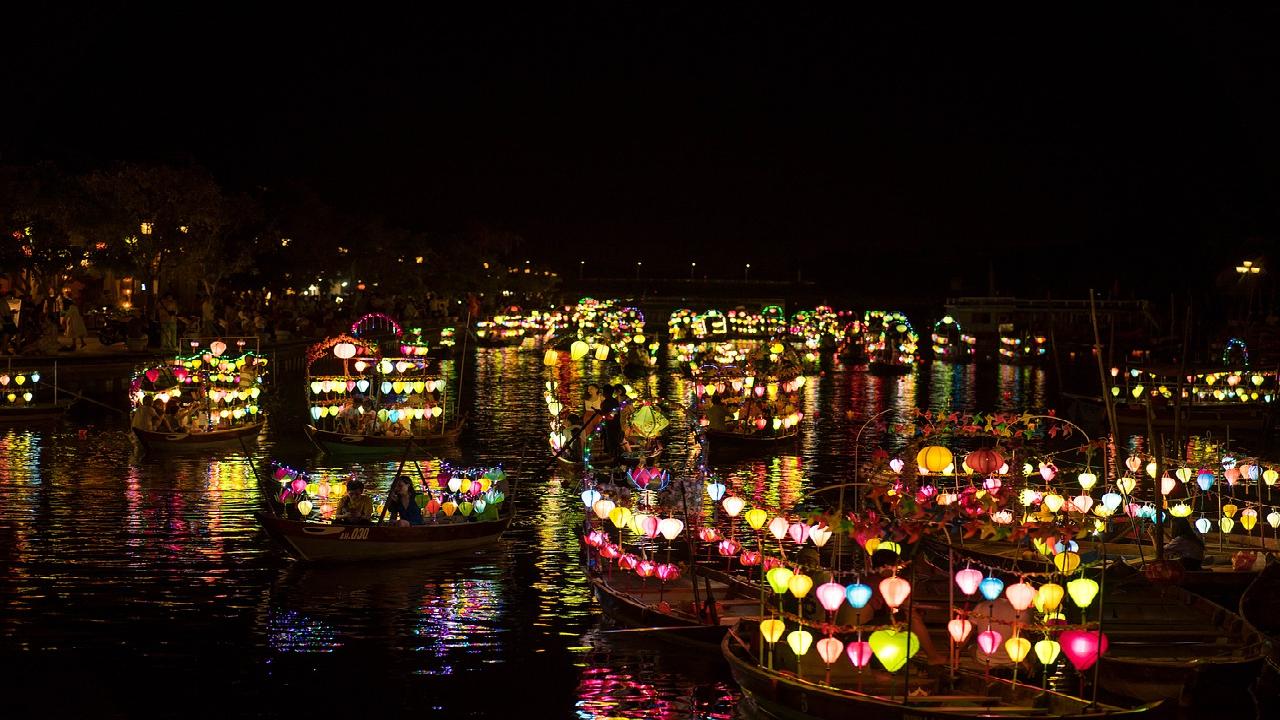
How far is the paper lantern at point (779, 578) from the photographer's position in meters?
14.1

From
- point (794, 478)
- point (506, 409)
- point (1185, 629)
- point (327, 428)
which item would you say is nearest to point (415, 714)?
point (1185, 629)

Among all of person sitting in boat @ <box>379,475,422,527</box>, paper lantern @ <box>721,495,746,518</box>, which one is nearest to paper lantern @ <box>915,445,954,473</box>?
paper lantern @ <box>721,495,746,518</box>

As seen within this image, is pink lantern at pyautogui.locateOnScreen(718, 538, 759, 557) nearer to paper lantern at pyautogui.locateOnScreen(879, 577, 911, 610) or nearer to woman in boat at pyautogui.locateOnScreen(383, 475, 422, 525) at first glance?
woman in boat at pyautogui.locateOnScreen(383, 475, 422, 525)

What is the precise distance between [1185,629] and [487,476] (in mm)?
10903

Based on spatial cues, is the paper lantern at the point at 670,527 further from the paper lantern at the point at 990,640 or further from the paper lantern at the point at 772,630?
the paper lantern at the point at 990,640

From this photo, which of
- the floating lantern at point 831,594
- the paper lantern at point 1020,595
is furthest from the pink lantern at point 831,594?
the paper lantern at point 1020,595

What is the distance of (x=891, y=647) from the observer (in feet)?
43.5

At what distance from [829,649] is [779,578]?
0.93 meters

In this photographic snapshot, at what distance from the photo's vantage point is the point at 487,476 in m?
22.6

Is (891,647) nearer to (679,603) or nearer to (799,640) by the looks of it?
(799,640)

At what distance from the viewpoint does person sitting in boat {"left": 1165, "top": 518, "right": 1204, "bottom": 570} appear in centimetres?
1905

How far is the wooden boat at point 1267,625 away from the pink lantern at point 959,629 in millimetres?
3615

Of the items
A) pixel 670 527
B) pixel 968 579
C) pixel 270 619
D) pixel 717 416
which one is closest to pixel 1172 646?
pixel 968 579

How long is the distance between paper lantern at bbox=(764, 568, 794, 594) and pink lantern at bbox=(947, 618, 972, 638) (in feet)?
5.33
